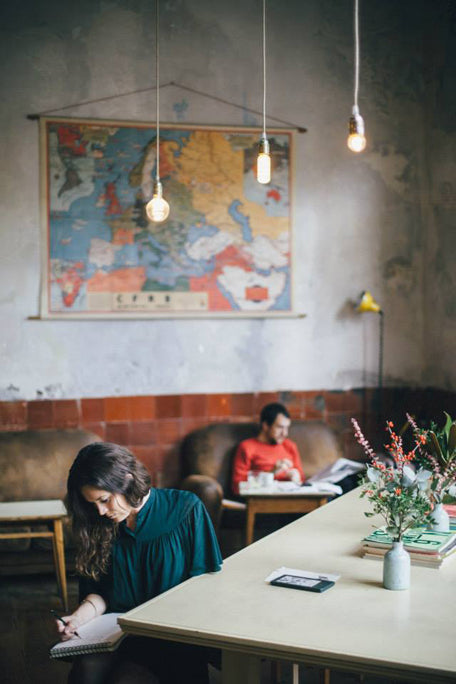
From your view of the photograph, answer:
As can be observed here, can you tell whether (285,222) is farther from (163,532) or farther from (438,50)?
(163,532)

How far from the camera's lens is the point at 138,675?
265 centimetres

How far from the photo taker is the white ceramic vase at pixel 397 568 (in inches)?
107

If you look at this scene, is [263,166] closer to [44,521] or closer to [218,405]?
[44,521]

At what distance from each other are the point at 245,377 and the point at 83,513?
3663mm

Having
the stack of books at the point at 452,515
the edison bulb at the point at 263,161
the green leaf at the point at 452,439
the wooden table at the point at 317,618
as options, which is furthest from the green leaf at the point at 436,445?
the edison bulb at the point at 263,161

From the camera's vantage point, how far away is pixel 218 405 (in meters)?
6.43

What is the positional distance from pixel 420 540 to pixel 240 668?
37.4 inches

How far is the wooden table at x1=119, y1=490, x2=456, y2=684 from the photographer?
221 centimetres

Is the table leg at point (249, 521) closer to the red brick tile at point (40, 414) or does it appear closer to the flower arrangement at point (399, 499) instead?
the red brick tile at point (40, 414)

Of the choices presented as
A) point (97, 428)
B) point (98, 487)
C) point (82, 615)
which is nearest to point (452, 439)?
point (98, 487)

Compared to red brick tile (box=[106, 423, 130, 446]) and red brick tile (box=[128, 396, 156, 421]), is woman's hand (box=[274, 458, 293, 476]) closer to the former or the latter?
red brick tile (box=[128, 396, 156, 421])

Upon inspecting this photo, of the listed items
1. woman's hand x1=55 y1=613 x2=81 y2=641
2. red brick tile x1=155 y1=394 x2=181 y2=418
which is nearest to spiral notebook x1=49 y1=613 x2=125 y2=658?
woman's hand x1=55 y1=613 x2=81 y2=641

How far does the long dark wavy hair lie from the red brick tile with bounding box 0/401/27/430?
3232 millimetres

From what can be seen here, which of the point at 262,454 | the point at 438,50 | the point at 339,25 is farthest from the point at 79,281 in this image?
the point at 438,50
